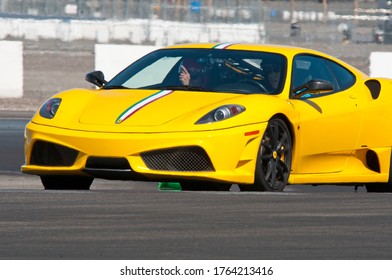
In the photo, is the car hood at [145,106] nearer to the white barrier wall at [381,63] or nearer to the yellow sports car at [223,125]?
the yellow sports car at [223,125]

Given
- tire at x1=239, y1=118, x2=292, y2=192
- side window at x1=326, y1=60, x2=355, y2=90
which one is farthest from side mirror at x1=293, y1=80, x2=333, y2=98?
side window at x1=326, y1=60, x2=355, y2=90

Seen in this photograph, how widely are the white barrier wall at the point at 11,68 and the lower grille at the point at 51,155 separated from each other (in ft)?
49.1

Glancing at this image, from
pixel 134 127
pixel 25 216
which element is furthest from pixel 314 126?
pixel 25 216

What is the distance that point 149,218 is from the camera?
8422 mm

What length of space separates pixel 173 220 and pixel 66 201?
1194mm

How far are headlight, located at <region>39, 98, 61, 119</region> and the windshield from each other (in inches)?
28.6

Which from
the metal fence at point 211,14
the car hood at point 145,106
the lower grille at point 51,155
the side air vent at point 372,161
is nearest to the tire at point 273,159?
the car hood at point 145,106

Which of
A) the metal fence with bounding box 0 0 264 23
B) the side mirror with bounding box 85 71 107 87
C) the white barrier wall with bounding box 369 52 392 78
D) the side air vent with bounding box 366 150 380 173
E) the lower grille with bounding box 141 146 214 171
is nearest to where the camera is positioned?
the lower grille with bounding box 141 146 214 171

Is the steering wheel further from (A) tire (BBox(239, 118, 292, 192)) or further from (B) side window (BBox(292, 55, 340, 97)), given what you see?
(A) tire (BBox(239, 118, 292, 192))

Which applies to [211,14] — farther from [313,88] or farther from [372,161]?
[313,88]

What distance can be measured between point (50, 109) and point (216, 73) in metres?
1.40

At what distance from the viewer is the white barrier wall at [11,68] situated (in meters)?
25.5

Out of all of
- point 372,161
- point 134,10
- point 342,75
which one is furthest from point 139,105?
point 134,10

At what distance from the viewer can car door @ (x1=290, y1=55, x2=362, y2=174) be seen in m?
11.2
